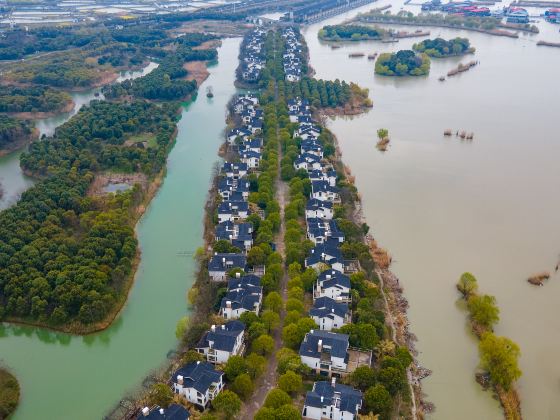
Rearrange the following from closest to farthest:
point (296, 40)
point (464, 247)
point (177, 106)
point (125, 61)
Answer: point (464, 247) < point (177, 106) < point (125, 61) < point (296, 40)

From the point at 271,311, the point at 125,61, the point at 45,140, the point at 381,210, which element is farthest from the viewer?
the point at 125,61

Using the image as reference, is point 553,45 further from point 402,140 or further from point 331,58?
point 402,140

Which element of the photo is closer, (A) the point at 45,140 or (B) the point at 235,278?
(B) the point at 235,278

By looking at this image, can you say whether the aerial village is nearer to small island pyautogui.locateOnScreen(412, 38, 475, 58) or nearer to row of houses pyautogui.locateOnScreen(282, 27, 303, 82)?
row of houses pyautogui.locateOnScreen(282, 27, 303, 82)

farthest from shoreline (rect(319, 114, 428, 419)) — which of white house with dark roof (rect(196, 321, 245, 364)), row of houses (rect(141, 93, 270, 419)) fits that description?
white house with dark roof (rect(196, 321, 245, 364))

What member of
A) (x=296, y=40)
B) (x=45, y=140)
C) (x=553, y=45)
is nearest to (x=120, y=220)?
(x=45, y=140)

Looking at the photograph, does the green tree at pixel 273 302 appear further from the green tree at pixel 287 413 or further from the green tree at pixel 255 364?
the green tree at pixel 287 413
